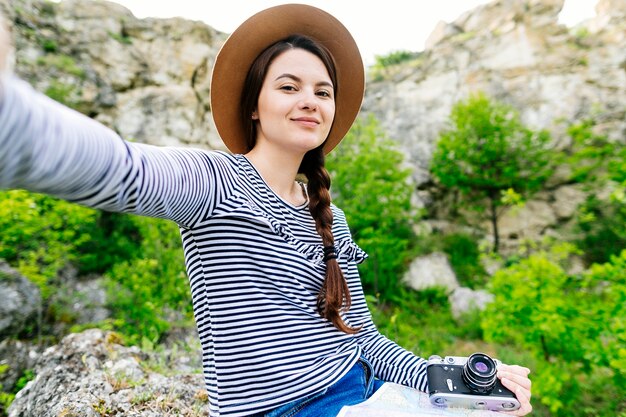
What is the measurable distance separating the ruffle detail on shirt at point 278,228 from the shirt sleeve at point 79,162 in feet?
0.44

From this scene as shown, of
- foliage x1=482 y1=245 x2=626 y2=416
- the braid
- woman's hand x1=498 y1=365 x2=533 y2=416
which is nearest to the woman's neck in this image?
the braid

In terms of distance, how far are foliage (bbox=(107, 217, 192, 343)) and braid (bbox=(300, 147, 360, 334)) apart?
15.2 ft

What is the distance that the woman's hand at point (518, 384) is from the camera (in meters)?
1.08

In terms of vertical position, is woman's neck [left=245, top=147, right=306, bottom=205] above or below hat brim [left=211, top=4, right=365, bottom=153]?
below

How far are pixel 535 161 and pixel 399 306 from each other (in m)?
7.05

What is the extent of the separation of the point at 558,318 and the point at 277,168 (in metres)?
3.21

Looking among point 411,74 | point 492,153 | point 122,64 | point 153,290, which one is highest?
point 411,74

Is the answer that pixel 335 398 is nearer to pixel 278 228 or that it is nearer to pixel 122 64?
pixel 278 228

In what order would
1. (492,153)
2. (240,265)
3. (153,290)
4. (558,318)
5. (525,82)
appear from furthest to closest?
(525,82) → (492,153) → (153,290) → (558,318) → (240,265)

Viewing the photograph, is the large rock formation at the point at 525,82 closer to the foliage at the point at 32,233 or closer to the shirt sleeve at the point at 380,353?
the foliage at the point at 32,233

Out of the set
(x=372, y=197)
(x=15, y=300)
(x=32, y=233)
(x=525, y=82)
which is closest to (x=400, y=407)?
(x=15, y=300)

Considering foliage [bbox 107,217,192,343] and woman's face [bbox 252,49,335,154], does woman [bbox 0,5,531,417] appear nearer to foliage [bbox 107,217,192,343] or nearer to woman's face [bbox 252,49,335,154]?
woman's face [bbox 252,49,335,154]

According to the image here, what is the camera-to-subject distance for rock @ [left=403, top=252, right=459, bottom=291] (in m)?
10.6

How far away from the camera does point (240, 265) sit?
0.94m
